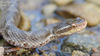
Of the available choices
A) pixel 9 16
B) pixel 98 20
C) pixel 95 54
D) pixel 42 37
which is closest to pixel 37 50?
pixel 42 37

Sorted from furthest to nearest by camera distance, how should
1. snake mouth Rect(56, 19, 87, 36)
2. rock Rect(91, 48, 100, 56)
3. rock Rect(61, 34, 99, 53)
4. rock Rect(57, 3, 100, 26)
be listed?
rock Rect(57, 3, 100, 26)
rock Rect(61, 34, 99, 53)
rock Rect(91, 48, 100, 56)
snake mouth Rect(56, 19, 87, 36)

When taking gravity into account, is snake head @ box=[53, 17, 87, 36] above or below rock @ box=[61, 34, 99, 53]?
above

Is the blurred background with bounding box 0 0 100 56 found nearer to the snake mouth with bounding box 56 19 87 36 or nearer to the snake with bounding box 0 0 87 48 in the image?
the snake with bounding box 0 0 87 48

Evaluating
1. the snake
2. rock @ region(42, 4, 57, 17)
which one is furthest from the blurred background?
the snake

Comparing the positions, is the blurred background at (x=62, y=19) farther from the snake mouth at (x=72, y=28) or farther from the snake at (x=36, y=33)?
the snake mouth at (x=72, y=28)

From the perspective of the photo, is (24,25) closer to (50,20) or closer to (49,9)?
(50,20)

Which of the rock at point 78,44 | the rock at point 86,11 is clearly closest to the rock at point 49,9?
the rock at point 86,11

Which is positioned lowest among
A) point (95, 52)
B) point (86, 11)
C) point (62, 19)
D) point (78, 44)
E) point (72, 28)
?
point (95, 52)

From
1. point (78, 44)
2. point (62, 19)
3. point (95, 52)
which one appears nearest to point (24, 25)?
point (62, 19)
